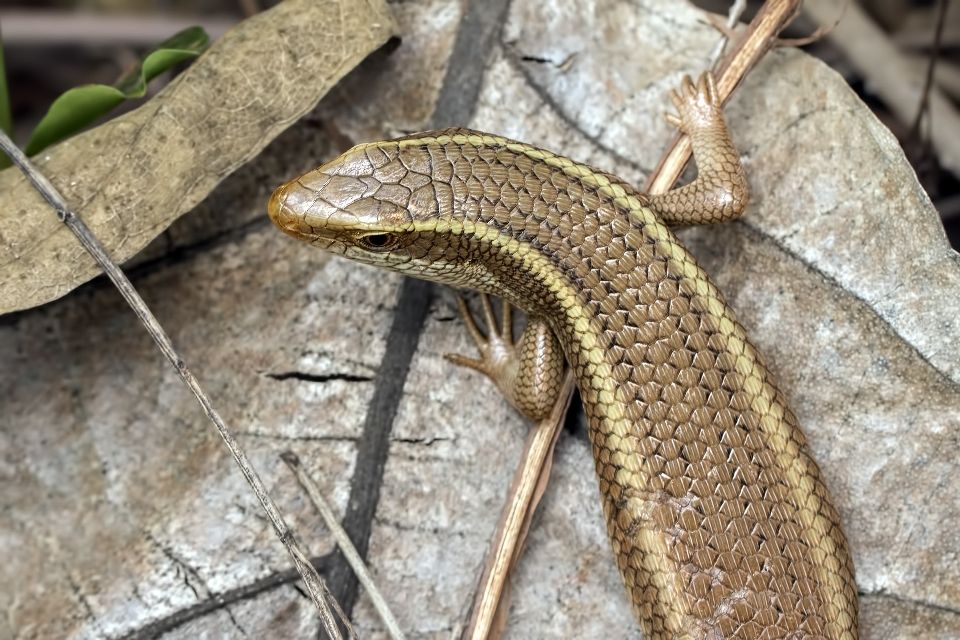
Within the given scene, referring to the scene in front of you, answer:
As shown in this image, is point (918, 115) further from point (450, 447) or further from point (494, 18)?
point (450, 447)

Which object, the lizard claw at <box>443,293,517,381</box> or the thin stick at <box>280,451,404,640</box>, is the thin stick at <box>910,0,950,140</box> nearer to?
the lizard claw at <box>443,293,517,381</box>

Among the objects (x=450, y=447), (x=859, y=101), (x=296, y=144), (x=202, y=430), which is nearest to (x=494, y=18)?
(x=296, y=144)

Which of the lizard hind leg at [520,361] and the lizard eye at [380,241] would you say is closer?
the lizard eye at [380,241]

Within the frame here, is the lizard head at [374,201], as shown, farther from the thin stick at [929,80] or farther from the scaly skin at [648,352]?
the thin stick at [929,80]

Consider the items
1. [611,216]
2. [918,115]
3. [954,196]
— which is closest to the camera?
[611,216]

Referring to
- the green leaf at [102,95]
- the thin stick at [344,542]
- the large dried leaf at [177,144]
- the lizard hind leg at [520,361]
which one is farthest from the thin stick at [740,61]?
the green leaf at [102,95]

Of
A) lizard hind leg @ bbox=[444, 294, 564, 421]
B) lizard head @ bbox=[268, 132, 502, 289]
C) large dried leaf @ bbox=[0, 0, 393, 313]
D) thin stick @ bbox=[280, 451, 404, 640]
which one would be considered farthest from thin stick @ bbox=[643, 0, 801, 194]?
thin stick @ bbox=[280, 451, 404, 640]

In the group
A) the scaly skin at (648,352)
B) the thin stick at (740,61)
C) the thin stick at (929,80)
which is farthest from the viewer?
the thin stick at (929,80)
